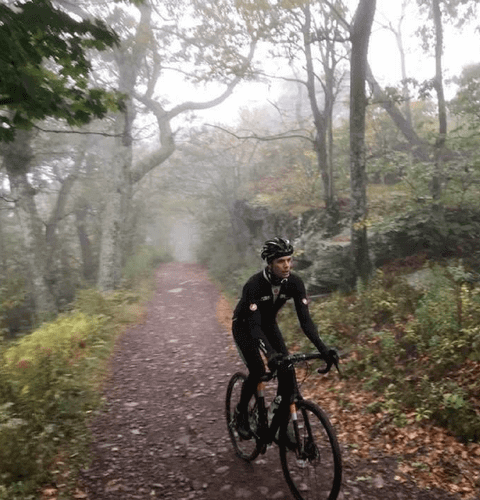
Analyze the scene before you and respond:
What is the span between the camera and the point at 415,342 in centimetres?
680

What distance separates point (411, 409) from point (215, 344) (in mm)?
5385

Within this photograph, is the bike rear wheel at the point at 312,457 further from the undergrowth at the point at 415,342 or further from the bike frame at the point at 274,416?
the undergrowth at the point at 415,342

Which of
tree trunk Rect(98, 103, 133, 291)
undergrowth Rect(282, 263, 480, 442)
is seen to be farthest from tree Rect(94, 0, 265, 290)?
undergrowth Rect(282, 263, 480, 442)

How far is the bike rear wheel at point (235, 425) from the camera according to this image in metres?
4.57

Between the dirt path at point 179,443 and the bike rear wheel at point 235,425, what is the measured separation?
14 cm

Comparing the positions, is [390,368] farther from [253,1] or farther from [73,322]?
[253,1]

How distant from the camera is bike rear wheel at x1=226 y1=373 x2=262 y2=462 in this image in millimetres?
4574

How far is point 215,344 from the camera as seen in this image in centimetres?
1001

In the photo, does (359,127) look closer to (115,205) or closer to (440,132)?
(440,132)

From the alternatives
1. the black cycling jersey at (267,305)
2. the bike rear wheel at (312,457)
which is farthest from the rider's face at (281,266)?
the bike rear wheel at (312,457)

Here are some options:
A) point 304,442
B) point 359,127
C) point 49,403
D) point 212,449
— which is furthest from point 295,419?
point 359,127

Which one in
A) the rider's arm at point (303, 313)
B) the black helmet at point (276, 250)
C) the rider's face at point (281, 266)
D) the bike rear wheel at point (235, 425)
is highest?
the black helmet at point (276, 250)

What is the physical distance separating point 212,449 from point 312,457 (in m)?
1.83

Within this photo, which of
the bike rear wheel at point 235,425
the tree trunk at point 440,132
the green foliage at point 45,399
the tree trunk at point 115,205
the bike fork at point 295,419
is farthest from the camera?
the tree trunk at point 115,205
